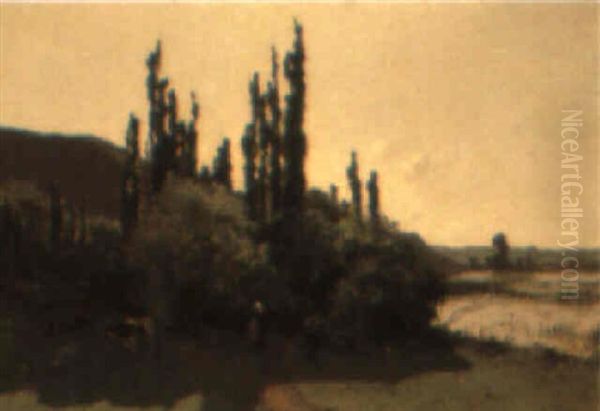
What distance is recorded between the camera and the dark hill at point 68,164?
8112cm

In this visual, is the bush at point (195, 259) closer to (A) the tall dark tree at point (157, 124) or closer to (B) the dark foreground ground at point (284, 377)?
(B) the dark foreground ground at point (284, 377)

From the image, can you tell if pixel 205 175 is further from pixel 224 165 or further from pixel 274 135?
pixel 274 135

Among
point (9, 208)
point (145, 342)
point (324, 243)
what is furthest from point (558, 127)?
point (9, 208)

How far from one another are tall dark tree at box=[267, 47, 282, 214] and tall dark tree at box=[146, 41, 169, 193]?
18.1 ft

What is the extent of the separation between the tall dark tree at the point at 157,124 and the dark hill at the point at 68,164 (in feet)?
128

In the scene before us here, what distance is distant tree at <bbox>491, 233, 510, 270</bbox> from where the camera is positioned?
108 feet

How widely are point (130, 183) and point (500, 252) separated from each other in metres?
18.0

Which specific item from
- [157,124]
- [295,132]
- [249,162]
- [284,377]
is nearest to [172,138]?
[157,124]

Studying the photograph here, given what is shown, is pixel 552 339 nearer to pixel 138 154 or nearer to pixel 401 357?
pixel 401 357

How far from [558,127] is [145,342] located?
64.8ft

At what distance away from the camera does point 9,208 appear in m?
41.2

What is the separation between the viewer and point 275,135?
39469mm

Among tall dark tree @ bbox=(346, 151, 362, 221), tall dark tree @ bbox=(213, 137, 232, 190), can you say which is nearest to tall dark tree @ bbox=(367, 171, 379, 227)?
tall dark tree @ bbox=(346, 151, 362, 221)

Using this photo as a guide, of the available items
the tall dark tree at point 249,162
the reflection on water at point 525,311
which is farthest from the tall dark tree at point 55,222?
the reflection on water at point 525,311
